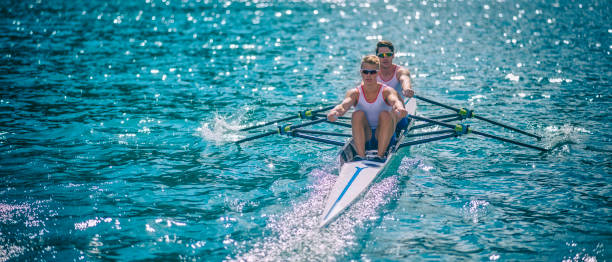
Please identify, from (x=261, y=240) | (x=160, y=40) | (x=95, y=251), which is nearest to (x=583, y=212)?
(x=261, y=240)

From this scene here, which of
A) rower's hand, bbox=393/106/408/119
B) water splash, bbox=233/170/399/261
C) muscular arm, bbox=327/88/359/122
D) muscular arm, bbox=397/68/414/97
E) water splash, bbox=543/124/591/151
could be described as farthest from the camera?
water splash, bbox=543/124/591/151

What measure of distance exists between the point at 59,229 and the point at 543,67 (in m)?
21.5

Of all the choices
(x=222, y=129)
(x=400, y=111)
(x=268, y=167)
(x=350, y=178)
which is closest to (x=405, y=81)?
(x=400, y=111)

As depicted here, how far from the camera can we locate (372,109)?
9148 millimetres

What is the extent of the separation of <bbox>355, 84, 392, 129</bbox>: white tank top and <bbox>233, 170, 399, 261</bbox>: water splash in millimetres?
1464

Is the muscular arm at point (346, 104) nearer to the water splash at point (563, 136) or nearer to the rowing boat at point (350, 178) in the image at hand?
the rowing boat at point (350, 178)

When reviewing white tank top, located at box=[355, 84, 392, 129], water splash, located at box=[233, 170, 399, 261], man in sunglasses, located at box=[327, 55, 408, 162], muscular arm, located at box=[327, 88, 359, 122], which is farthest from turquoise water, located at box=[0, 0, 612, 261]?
muscular arm, located at box=[327, 88, 359, 122]

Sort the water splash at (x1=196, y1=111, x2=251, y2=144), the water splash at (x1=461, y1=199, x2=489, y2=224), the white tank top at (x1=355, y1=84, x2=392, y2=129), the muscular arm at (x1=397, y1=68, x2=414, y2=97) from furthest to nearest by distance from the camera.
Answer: the water splash at (x1=196, y1=111, x2=251, y2=144), the muscular arm at (x1=397, y1=68, x2=414, y2=97), the white tank top at (x1=355, y1=84, x2=392, y2=129), the water splash at (x1=461, y1=199, x2=489, y2=224)

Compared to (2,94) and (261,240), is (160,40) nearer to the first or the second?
(2,94)

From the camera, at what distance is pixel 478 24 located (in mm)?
41938

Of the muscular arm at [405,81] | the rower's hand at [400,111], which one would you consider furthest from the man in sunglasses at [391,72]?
the rower's hand at [400,111]

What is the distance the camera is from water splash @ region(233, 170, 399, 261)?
6.29 meters

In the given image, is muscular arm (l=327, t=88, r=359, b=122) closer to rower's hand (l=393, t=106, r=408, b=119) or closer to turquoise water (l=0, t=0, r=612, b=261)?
rower's hand (l=393, t=106, r=408, b=119)

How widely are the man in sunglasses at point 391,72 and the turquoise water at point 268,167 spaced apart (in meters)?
1.46
